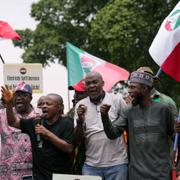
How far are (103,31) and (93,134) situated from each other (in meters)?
18.2

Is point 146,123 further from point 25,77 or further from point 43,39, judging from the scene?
point 43,39

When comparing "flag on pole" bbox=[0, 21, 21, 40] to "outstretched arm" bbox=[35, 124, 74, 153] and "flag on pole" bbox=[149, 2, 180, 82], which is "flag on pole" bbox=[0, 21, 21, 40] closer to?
"flag on pole" bbox=[149, 2, 180, 82]

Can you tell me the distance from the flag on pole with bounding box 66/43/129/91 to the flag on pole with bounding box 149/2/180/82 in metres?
3.28

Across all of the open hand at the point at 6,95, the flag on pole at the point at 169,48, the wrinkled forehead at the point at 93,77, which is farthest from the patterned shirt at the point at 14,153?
the flag on pole at the point at 169,48

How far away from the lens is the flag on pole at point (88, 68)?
11437 millimetres

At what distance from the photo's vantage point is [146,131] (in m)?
7.29

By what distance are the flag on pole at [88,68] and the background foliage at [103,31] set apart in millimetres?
13573

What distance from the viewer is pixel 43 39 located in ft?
106

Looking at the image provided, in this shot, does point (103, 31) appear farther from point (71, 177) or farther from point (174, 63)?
point (71, 177)

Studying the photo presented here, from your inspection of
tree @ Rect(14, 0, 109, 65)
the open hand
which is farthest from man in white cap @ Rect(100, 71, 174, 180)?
tree @ Rect(14, 0, 109, 65)

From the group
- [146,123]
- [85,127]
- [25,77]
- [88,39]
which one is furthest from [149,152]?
[88,39]

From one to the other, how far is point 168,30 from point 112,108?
1.18 meters

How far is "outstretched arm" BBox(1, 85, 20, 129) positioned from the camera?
299 inches

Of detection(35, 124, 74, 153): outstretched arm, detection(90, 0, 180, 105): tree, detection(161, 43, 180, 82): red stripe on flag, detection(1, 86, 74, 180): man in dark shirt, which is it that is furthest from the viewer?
detection(90, 0, 180, 105): tree
